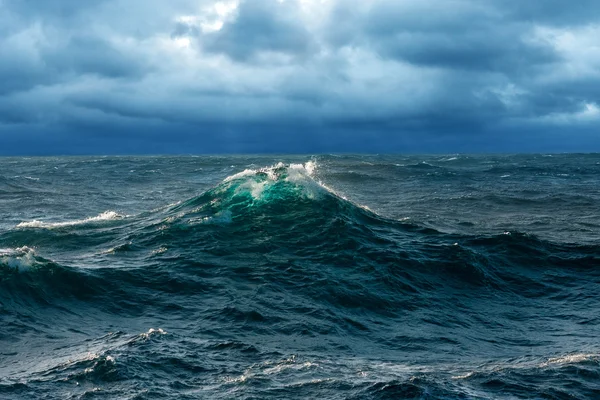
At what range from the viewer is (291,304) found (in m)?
15.9

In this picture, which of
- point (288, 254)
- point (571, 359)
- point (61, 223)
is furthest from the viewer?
point (61, 223)

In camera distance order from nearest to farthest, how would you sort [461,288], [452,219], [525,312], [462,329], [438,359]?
[438,359] → [462,329] → [525,312] → [461,288] → [452,219]

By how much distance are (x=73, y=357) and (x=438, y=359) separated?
7070 mm

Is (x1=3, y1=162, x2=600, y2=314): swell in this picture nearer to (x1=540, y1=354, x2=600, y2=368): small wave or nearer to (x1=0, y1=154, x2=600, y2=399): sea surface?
(x1=0, y1=154, x2=600, y2=399): sea surface

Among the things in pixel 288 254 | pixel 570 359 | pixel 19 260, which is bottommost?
pixel 570 359

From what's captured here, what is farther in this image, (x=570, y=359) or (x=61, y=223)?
(x=61, y=223)

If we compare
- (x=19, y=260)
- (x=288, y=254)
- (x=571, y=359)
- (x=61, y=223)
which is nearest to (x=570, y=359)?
(x=571, y=359)

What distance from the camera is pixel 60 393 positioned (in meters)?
10.0

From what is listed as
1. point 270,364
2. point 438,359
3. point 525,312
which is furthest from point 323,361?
point 525,312

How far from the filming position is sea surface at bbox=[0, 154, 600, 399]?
35.3 ft

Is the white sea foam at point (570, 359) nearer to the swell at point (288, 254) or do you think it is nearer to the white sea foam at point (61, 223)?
the swell at point (288, 254)

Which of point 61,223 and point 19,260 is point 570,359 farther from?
point 61,223

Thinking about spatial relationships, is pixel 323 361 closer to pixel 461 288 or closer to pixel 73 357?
pixel 73 357

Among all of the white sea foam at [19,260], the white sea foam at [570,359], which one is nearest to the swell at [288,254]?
the white sea foam at [19,260]
